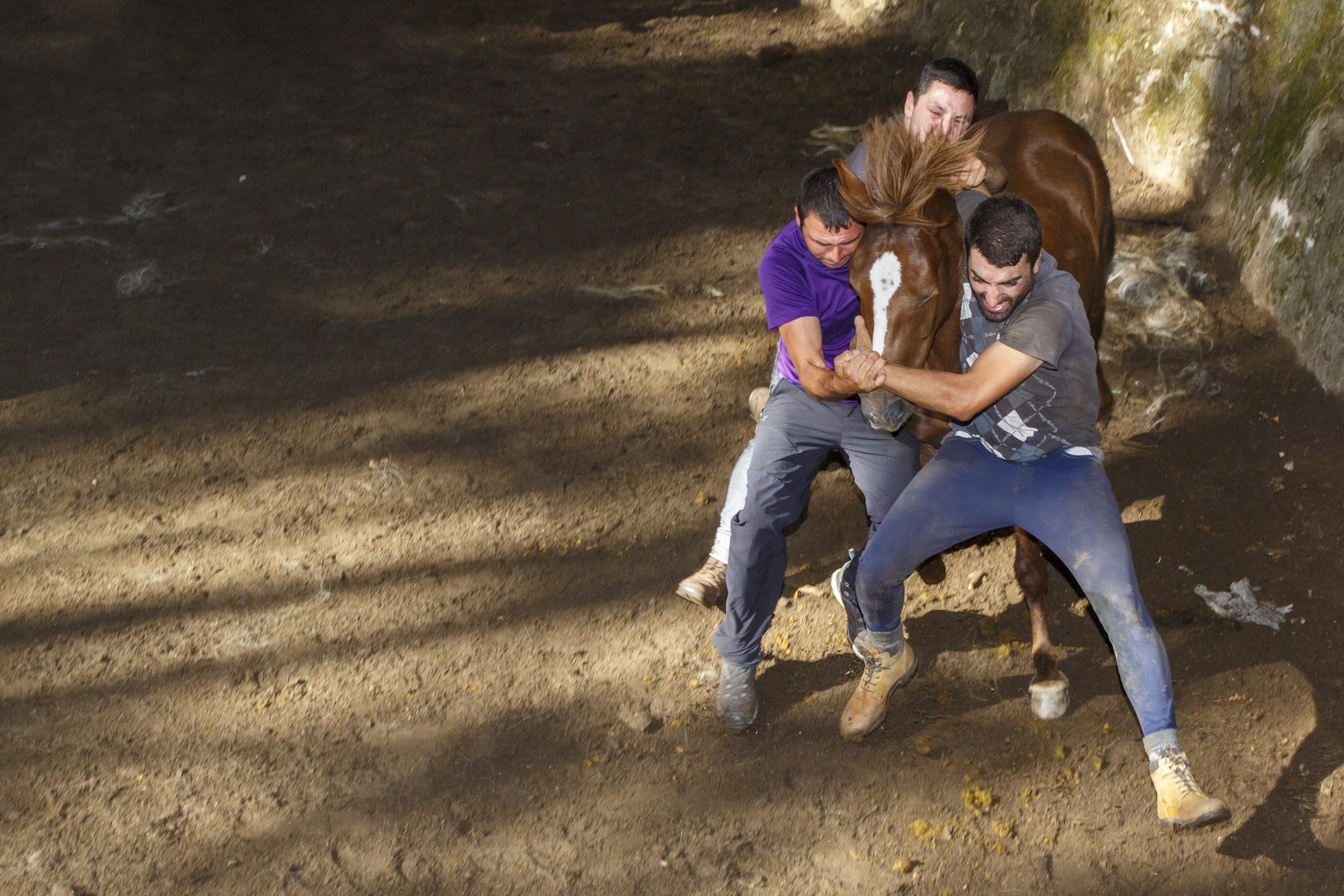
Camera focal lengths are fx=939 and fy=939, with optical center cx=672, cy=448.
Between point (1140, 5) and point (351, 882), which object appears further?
point (1140, 5)

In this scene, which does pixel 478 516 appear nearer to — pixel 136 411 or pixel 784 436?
pixel 784 436

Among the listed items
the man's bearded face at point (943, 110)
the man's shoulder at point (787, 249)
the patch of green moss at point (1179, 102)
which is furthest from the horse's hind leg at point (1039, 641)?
the patch of green moss at point (1179, 102)

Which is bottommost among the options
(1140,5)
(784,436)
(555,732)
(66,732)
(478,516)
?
(66,732)

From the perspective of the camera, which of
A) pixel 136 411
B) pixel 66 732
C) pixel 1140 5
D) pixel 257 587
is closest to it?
pixel 66 732

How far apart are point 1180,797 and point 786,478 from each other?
156cm

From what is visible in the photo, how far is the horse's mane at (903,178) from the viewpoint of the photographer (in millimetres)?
2984

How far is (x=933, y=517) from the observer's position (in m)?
3.09

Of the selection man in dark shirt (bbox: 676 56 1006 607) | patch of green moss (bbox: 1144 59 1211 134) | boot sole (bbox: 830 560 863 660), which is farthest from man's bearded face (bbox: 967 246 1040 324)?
patch of green moss (bbox: 1144 59 1211 134)

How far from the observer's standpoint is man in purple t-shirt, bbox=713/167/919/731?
10.8ft

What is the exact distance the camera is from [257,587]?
415 cm

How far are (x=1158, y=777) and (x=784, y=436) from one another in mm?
1610

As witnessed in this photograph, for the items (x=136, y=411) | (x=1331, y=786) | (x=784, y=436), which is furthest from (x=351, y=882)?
(x=1331, y=786)

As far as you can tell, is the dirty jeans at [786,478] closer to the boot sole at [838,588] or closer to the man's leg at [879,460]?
the man's leg at [879,460]

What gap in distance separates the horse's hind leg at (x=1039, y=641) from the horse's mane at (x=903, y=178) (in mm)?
1394
